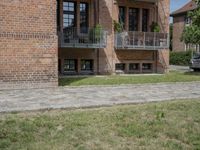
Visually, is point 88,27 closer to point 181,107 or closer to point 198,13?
point 198,13

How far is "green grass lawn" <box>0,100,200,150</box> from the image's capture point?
17.0 feet

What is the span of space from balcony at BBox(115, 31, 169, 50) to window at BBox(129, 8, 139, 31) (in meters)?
1.35

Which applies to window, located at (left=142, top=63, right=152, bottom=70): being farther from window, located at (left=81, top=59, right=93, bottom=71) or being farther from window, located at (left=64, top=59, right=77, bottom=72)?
window, located at (left=64, top=59, right=77, bottom=72)

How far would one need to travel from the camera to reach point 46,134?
564cm

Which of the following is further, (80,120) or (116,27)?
(116,27)

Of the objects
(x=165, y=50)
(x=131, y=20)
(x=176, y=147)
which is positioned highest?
(x=131, y=20)

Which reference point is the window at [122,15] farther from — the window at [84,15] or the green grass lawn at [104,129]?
the green grass lawn at [104,129]

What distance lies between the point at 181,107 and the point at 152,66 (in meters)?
16.9

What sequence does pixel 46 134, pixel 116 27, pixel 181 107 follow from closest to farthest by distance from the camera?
pixel 46 134, pixel 181 107, pixel 116 27

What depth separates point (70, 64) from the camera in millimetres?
22203

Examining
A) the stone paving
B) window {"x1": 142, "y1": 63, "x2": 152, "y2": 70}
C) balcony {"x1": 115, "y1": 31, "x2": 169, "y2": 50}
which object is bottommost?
the stone paving

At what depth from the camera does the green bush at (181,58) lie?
39.3 meters

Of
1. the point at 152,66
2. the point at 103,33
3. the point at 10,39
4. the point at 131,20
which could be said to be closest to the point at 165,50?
the point at 152,66

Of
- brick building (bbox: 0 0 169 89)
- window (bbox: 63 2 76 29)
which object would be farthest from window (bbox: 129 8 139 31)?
window (bbox: 63 2 76 29)
